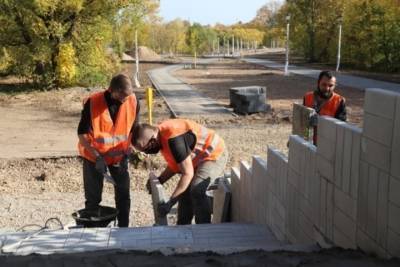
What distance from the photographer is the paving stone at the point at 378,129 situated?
298 centimetres

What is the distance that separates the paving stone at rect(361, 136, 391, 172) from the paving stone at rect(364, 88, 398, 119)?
0.54 feet

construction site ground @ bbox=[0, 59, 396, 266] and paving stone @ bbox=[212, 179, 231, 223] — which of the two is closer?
construction site ground @ bbox=[0, 59, 396, 266]

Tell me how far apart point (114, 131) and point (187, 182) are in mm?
1153

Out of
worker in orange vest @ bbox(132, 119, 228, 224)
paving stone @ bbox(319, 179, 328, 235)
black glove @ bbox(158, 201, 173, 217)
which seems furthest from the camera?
black glove @ bbox(158, 201, 173, 217)

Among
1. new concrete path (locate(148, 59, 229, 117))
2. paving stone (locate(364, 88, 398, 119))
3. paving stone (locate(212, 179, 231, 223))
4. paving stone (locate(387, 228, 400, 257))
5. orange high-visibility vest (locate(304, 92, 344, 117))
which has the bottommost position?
new concrete path (locate(148, 59, 229, 117))

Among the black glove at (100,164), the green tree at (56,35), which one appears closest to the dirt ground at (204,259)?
the black glove at (100,164)

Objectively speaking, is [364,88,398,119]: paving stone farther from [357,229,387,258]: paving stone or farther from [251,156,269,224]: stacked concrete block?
[251,156,269,224]: stacked concrete block

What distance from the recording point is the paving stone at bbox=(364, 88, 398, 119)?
295cm

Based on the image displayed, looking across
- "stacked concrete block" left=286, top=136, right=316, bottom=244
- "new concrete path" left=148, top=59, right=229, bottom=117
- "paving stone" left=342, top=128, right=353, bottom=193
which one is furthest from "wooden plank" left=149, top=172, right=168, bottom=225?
"new concrete path" left=148, top=59, right=229, bottom=117

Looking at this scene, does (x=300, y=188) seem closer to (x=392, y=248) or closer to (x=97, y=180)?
(x=392, y=248)

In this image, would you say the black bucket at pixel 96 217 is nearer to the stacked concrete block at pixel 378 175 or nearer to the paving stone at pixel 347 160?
the paving stone at pixel 347 160

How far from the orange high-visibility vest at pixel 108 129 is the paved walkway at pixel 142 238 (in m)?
1.11

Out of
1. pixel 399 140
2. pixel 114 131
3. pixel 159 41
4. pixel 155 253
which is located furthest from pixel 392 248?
pixel 159 41

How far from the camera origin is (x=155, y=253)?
3455mm
